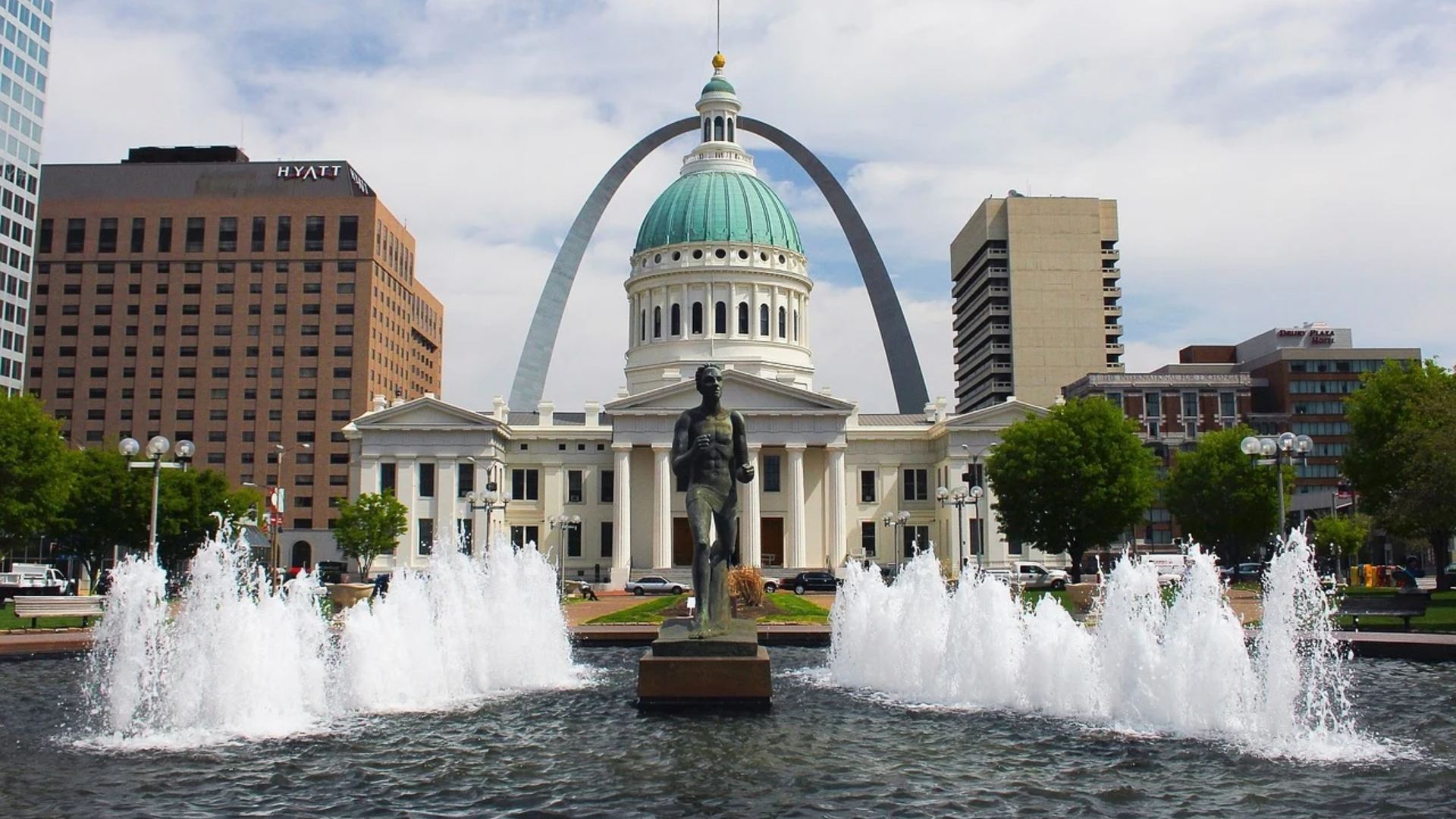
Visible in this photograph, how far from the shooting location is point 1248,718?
18.0 m

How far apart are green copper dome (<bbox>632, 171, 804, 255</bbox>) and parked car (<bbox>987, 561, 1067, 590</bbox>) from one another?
3576 cm

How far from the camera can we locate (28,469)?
54.6 m

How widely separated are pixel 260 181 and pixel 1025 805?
121m

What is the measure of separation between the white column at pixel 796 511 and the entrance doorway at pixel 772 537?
260 centimetres

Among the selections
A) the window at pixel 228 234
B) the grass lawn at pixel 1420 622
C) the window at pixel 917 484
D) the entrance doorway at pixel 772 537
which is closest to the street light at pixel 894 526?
the window at pixel 917 484

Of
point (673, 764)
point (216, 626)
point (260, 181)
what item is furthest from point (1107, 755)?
point (260, 181)

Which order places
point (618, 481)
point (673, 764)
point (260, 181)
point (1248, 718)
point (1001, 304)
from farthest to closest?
1. point (1001, 304)
2. point (260, 181)
3. point (618, 481)
4. point (1248, 718)
5. point (673, 764)

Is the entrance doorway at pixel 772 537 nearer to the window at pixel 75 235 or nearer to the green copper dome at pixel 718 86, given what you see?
the green copper dome at pixel 718 86

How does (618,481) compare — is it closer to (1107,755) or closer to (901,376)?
(901,376)


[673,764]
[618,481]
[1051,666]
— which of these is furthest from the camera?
[618,481]

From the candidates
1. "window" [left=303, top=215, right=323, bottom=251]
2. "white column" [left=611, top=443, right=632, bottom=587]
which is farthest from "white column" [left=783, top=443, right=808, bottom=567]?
"window" [left=303, top=215, right=323, bottom=251]

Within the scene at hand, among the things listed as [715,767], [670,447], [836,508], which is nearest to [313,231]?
[670,447]

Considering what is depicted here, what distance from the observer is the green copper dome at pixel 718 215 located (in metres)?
97.2

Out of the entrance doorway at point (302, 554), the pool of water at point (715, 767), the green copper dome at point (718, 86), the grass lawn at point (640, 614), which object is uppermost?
the green copper dome at point (718, 86)
